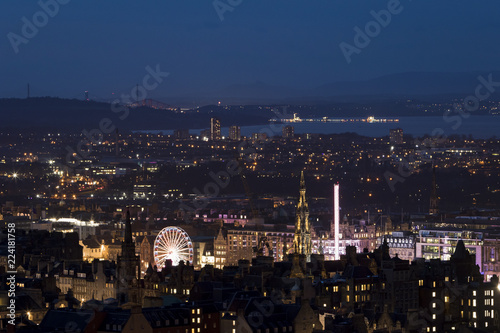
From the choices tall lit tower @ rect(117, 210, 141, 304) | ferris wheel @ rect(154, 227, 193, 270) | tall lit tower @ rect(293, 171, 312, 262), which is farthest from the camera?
ferris wheel @ rect(154, 227, 193, 270)

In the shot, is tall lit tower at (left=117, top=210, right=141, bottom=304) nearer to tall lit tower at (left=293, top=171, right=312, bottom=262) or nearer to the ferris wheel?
tall lit tower at (left=293, top=171, right=312, bottom=262)

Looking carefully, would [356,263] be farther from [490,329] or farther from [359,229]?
[359,229]

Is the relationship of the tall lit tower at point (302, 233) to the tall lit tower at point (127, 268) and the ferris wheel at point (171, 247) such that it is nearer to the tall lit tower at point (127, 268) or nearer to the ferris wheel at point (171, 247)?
the ferris wheel at point (171, 247)

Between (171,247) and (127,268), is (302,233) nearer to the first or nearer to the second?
(171,247)

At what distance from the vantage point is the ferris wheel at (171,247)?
8011 cm

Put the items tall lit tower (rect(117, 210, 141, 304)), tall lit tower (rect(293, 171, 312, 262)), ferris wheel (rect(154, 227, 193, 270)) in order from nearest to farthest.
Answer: tall lit tower (rect(117, 210, 141, 304)), tall lit tower (rect(293, 171, 312, 262)), ferris wheel (rect(154, 227, 193, 270))

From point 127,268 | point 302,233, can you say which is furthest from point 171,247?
point 127,268

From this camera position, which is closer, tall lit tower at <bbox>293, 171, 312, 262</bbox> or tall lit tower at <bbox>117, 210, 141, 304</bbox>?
tall lit tower at <bbox>117, 210, 141, 304</bbox>

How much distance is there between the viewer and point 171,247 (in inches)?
3172

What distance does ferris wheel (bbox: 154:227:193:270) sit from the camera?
8011 centimetres

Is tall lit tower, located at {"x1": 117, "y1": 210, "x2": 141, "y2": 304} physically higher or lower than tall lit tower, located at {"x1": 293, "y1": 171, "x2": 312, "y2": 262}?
lower

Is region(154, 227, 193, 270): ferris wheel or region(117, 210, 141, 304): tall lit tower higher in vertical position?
region(154, 227, 193, 270): ferris wheel

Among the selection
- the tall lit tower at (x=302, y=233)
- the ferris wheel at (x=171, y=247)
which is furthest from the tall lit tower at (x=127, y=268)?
the ferris wheel at (x=171, y=247)

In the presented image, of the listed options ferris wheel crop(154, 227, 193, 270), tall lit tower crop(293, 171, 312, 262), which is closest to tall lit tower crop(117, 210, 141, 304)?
tall lit tower crop(293, 171, 312, 262)
